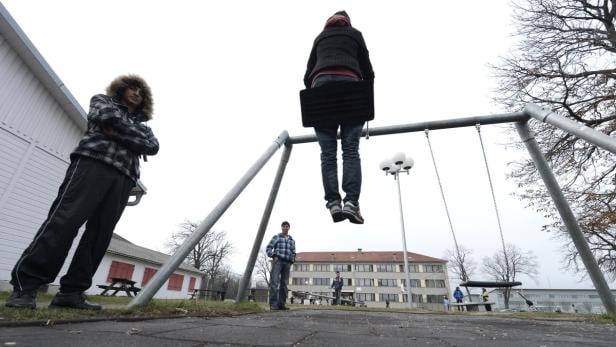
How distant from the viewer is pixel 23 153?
6406 millimetres

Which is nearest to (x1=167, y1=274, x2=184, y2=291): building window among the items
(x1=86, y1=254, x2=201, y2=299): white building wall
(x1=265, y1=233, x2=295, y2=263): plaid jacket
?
(x1=86, y1=254, x2=201, y2=299): white building wall

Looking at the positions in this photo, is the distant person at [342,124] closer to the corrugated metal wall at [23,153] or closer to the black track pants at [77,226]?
the black track pants at [77,226]

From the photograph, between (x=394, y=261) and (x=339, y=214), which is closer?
(x=339, y=214)

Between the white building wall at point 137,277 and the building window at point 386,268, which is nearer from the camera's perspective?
the white building wall at point 137,277

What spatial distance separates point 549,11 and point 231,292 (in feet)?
172

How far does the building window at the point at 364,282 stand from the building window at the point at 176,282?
1693 inches

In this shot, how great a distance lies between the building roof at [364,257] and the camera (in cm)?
6119

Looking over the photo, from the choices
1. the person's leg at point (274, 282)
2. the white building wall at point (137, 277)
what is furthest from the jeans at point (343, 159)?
the white building wall at point (137, 277)

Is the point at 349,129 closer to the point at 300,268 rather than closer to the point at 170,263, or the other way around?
the point at 170,263

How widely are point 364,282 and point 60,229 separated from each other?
64623 millimetres

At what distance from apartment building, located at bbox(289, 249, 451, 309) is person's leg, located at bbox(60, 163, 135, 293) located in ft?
190

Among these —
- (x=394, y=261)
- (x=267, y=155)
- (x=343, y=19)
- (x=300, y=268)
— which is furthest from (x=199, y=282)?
(x=394, y=261)

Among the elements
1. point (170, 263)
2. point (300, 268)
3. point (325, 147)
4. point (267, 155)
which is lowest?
point (170, 263)

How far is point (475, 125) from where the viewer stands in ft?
14.6
